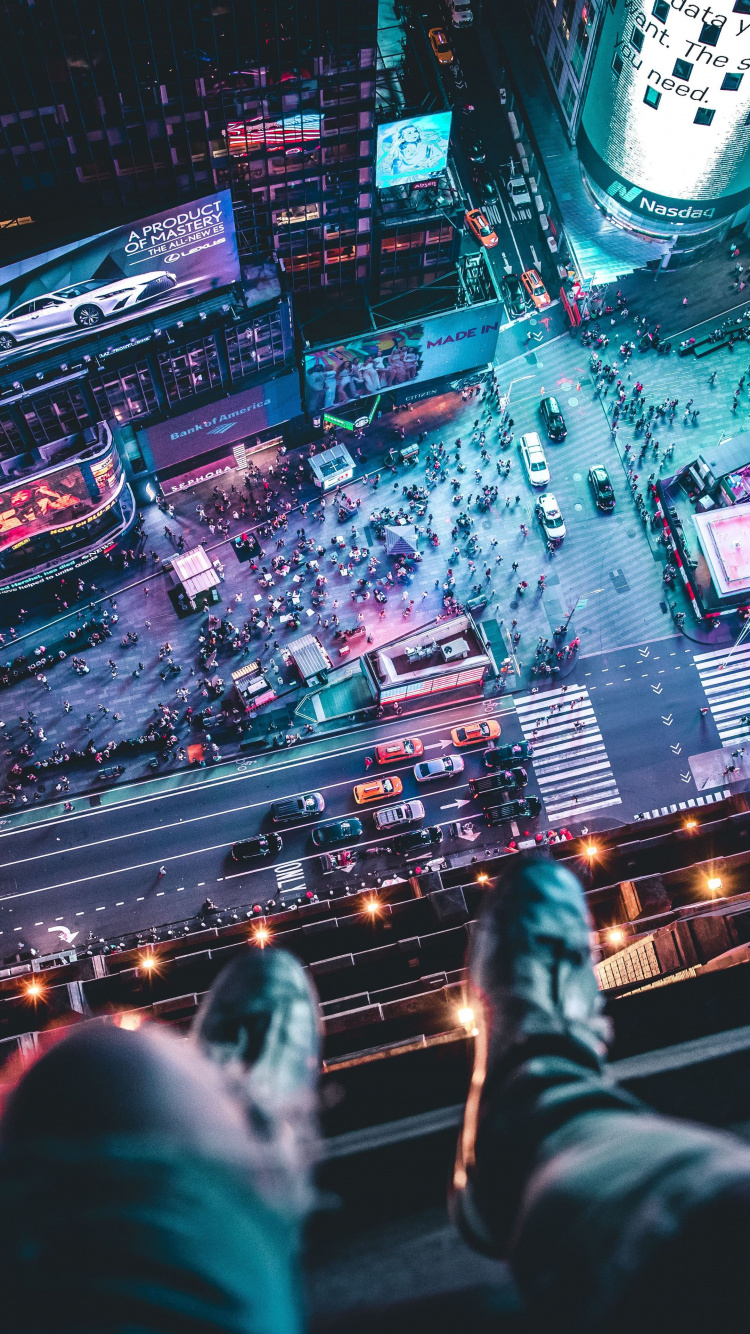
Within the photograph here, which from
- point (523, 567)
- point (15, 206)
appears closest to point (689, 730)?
point (523, 567)

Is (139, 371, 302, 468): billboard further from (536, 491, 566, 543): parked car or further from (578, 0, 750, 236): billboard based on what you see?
(578, 0, 750, 236): billboard

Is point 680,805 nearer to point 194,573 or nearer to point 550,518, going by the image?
point 550,518

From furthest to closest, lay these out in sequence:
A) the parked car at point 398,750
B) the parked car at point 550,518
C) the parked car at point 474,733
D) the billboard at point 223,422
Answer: the parked car at point 550,518 → the billboard at point 223,422 → the parked car at point 474,733 → the parked car at point 398,750

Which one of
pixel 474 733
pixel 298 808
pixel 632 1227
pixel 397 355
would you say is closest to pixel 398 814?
pixel 298 808

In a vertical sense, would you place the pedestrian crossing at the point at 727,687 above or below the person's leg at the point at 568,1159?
below

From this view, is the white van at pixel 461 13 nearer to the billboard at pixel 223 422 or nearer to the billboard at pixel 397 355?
the billboard at pixel 397 355

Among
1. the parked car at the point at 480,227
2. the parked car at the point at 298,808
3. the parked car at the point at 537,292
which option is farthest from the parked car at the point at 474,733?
the parked car at the point at 480,227
